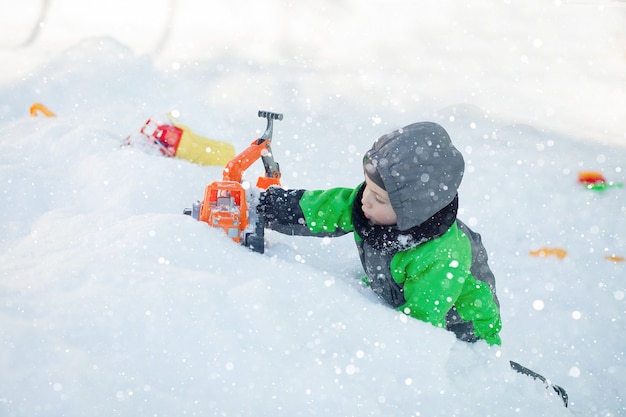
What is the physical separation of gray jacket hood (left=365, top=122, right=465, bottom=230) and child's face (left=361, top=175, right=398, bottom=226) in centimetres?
10

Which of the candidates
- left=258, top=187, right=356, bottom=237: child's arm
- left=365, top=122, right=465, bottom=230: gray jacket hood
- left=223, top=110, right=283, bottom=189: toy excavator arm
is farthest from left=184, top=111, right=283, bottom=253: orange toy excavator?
left=365, top=122, right=465, bottom=230: gray jacket hood

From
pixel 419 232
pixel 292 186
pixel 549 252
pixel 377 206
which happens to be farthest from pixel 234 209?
pixel 549 252

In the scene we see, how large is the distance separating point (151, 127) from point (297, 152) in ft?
3.68

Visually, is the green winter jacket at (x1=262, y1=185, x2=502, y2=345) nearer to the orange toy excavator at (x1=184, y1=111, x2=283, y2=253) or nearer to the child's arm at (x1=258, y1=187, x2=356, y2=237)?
the child's arm at (x1=258, y1=187, x2=356, y2=237)

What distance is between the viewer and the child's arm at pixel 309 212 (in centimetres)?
239

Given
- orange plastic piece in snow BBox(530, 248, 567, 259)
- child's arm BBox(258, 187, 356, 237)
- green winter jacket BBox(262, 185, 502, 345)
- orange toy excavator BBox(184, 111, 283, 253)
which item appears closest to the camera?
green winter jacket BBox(262, 185, 502, 345)

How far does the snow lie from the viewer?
1.47 meters

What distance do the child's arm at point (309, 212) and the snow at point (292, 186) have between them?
0.12m

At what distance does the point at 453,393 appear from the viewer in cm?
166

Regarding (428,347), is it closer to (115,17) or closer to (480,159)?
(480,159)

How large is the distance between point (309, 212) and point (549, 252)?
178cm

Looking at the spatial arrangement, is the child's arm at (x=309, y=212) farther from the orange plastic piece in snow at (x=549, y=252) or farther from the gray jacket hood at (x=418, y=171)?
the orange plastic piece in snow at (x=549, y=252)

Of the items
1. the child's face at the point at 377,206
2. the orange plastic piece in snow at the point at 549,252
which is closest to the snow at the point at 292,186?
the orange plastic piece in snow at the point at 549,252

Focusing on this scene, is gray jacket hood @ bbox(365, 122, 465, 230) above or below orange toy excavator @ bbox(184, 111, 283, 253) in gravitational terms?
above
